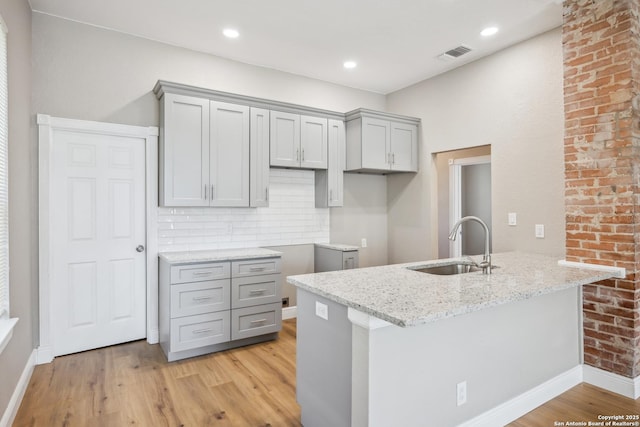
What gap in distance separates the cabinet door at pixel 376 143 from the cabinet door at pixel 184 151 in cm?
179

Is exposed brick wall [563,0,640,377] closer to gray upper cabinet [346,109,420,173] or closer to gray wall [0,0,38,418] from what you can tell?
gray upper cabinet [346,109,420,173]

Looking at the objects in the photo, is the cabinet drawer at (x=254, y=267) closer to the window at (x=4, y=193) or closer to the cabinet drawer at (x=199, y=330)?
the cabinet drawer at (x=199, y=330)

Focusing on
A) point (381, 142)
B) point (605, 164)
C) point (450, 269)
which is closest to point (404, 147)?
point (381, 142)

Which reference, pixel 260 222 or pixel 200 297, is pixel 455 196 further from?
pixel 200 297

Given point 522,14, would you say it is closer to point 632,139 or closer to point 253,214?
point 632,139

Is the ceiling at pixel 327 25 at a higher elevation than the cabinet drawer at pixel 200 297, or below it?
higher

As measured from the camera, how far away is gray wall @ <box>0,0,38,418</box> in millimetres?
2395

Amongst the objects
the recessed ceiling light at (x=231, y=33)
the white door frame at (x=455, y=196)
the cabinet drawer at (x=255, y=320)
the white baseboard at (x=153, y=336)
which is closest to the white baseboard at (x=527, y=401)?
the cabinet drawer at (x=255, y=320)

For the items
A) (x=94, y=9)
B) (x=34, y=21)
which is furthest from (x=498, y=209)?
(x=34, y=21)

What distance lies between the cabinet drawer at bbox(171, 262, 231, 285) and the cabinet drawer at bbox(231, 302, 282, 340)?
0.38 meters

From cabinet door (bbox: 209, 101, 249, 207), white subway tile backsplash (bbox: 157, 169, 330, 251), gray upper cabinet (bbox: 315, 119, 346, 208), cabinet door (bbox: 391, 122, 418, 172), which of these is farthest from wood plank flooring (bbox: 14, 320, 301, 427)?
cabinet door (bbox: 391, 122, 418, 172)

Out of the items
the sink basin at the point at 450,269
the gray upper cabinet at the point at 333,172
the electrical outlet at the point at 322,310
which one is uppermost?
the gray upper cabinet at the point at 333,172

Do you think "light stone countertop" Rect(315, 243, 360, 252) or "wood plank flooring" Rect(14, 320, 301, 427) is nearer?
"wood plank flooring" Rect(14, 320, 301, 427)

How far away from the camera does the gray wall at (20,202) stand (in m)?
2.39
